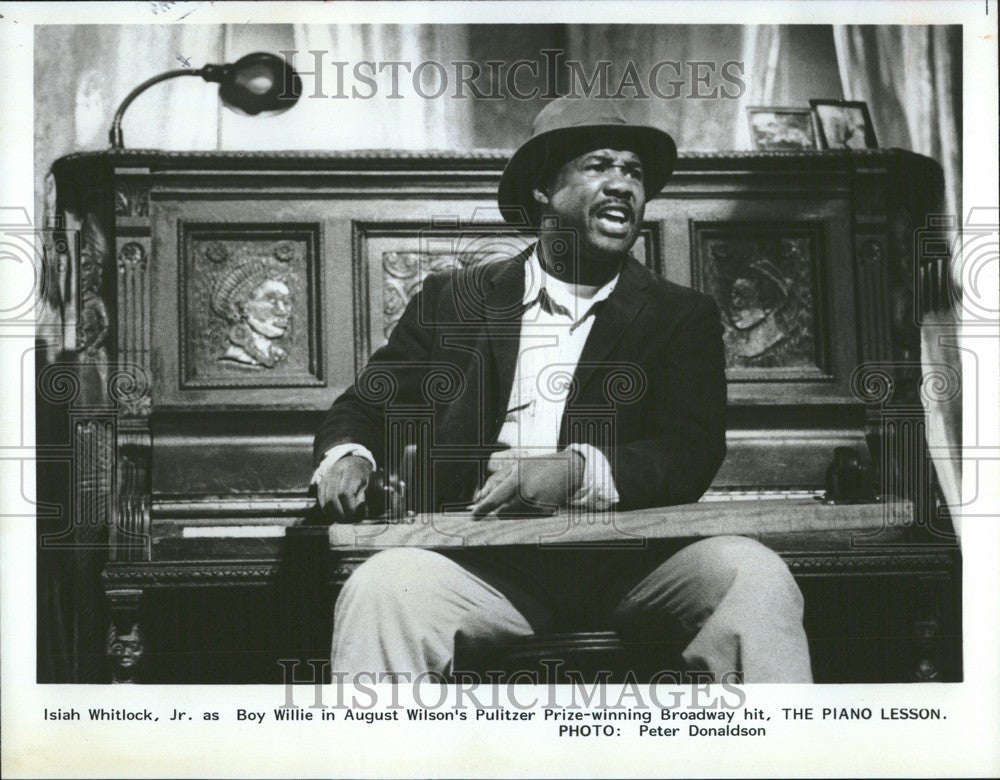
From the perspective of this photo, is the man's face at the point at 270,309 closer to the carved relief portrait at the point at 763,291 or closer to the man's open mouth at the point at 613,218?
the man's open mouth at the point at 613,218

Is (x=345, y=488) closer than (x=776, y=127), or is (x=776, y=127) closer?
(x=345, y=488)

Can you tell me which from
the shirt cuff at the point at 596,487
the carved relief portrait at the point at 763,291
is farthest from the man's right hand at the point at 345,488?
the carved relief portrait at the point at 763,291

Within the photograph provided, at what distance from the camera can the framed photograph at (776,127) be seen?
364 centimetres

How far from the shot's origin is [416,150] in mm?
3605

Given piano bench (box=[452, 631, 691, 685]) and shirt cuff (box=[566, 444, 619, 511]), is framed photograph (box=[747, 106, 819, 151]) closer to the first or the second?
shirt cuff (box=[566, 444, 619, 511])

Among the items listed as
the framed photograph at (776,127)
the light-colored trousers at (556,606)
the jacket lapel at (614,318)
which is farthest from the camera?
the framed photograph at (776,127)

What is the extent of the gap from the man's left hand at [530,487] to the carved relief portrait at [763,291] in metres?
0.59

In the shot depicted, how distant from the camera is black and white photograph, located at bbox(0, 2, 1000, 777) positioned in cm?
345

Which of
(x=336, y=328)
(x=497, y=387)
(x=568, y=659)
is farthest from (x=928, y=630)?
(x=336, y=328)

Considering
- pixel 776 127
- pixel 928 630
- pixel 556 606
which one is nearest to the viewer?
pixel 556 606

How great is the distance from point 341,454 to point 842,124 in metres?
1.77

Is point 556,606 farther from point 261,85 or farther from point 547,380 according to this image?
point 261,85

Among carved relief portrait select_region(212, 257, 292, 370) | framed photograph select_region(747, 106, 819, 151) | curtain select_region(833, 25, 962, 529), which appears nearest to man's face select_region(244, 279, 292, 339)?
carved relief portrait select_region(212, 257, 292, 370)

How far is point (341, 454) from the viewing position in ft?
11.4
